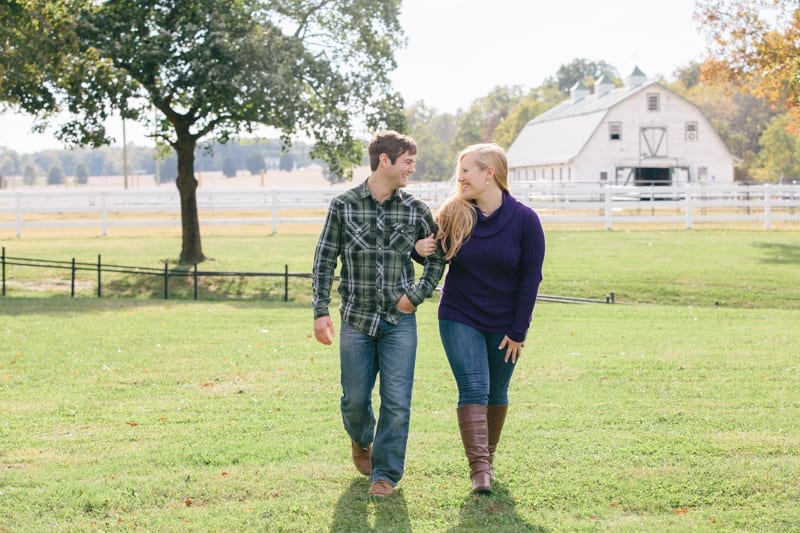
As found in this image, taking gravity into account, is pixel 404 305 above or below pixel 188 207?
below

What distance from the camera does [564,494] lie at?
20.4 feet

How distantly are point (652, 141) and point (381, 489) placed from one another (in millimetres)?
63171

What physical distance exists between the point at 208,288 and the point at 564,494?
54.5ft

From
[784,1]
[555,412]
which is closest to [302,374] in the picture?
[555,412]

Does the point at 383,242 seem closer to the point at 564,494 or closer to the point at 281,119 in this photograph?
the point at 564,494

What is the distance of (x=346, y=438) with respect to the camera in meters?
7.73

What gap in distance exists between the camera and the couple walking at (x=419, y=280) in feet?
20.2

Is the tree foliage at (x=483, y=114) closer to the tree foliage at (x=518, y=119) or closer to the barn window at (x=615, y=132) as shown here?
the tree foliage at (x=518, y=119)

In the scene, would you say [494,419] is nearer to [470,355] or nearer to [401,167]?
[470,355]

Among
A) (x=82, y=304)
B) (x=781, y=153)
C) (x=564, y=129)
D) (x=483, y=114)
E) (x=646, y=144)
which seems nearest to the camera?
(x=82, y=304)

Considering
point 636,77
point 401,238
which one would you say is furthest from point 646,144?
point 401,238

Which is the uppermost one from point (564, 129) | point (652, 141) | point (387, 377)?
point (564, 129)

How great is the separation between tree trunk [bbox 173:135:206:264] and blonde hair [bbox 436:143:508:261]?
20.1m

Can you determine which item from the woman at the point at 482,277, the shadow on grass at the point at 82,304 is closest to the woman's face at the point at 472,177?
the woman at the point at 482,277
